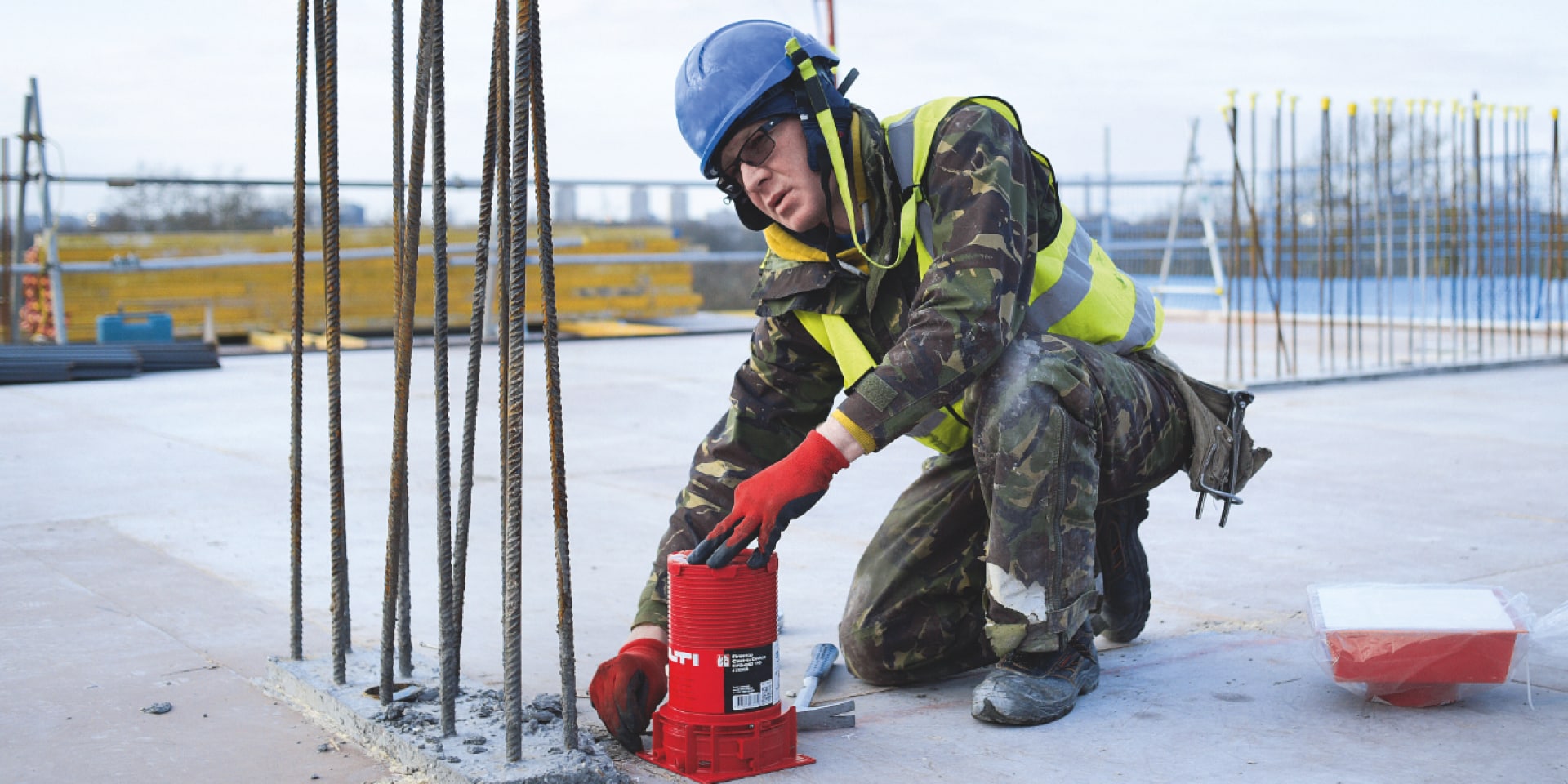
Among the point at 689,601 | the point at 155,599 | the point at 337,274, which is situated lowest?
the point at 155,599

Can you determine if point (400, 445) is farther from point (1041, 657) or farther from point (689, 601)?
point (1041, 657)

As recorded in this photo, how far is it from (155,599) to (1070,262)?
2.09 metres

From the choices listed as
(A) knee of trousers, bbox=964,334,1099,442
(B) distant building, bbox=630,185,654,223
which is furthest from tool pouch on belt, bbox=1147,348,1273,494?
(B) distant building, bbox=630,185,654,223

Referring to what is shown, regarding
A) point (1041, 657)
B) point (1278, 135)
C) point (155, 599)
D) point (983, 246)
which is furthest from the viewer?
point (1278, 135)

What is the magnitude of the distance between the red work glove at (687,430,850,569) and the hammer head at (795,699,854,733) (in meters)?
0.36

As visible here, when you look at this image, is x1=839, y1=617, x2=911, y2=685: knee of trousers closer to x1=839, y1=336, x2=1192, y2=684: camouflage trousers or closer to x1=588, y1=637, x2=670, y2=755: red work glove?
x1=839, y1=336, x2=1192, y2=684: camouflage trousers

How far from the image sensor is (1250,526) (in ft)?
12.3

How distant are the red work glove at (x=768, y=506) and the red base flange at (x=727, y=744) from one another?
0.24 metres

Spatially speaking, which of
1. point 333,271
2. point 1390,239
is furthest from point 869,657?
point 1390,239

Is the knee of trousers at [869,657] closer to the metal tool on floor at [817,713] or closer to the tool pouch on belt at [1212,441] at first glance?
the metal tool on floor at [817,713]

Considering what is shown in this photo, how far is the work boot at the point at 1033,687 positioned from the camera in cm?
218

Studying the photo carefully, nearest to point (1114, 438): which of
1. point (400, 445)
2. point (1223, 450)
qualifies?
point (1223, 450)

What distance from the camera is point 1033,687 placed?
2215 mm

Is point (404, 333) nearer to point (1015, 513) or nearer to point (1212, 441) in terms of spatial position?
point (1015, 513)
